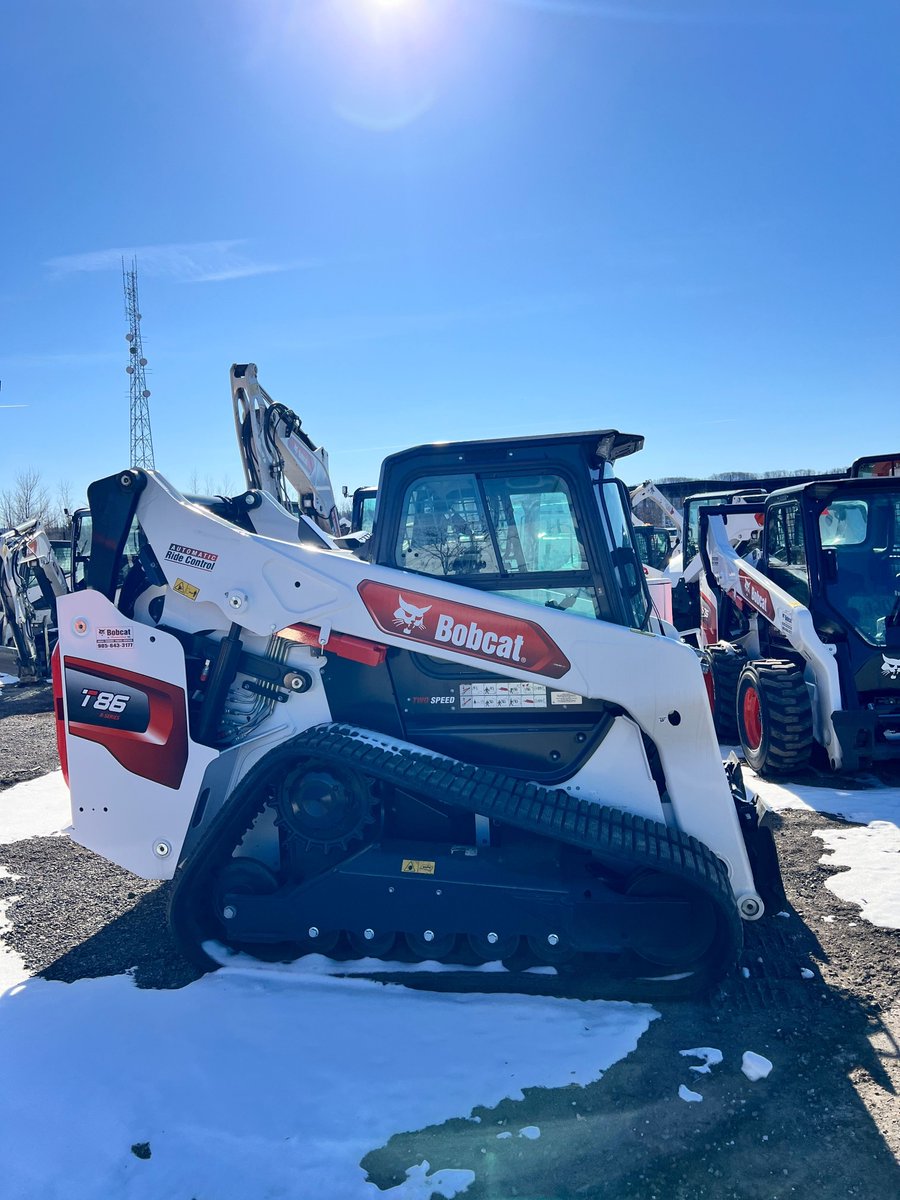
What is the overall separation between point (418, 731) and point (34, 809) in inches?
168

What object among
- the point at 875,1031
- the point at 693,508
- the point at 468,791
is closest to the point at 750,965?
the point at 875,1031

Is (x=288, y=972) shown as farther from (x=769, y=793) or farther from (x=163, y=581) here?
(x=769, y=793)

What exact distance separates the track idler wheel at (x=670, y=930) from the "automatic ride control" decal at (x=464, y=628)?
0.96 m

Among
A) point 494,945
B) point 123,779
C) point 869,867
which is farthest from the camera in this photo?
point 869,867

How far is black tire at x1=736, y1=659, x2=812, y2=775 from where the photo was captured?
688 centimetres

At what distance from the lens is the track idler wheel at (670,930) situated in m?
3.64

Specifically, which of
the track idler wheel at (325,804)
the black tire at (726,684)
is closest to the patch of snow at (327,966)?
the track idler wheel at (325,804)

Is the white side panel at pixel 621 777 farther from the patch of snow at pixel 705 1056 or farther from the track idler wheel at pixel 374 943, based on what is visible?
the track idler wheel at pixel 374 943

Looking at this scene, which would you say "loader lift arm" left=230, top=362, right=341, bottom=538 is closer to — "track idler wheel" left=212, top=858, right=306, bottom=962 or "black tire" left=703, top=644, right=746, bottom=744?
"track idler wheel" left=212, top=858, right=306, bottom=962

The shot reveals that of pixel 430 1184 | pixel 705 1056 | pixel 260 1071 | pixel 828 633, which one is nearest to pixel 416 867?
pixel 260 1071

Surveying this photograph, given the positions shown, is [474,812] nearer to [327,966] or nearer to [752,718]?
[327,966]

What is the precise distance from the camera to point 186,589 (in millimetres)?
4098

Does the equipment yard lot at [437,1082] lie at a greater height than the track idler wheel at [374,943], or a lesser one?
lesser

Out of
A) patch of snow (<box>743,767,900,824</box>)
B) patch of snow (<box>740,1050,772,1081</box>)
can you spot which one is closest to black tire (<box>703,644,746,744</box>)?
patch of snow (<box>743,767,900,824</box>)
